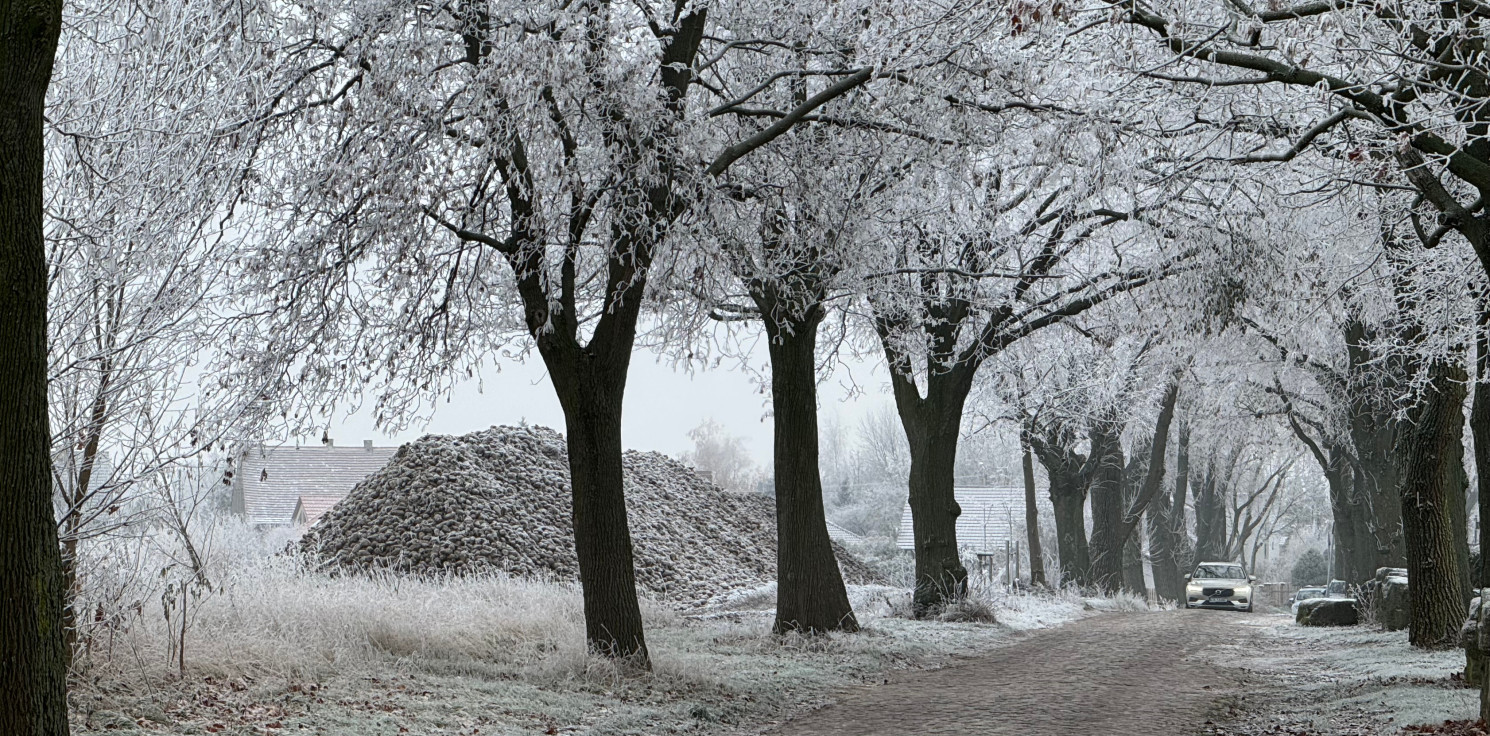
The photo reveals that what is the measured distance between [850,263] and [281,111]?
5.55 m

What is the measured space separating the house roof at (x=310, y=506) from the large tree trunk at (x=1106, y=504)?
2176 cm

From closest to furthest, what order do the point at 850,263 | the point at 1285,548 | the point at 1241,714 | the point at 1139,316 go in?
the point at 1241,714
the point at 850,263
the point at 1139,316
the point at 1285,548

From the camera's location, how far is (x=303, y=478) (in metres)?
40.9

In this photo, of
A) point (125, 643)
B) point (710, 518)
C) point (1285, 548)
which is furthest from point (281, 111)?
point (1285, 548)

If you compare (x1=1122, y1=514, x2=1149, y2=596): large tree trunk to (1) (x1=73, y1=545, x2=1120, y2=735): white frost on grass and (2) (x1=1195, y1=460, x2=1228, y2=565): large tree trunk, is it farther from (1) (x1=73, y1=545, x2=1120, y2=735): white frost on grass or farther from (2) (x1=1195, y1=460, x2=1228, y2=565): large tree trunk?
(1) (x1=73, y1=545, x2=1120, y2=735): white frost on grass

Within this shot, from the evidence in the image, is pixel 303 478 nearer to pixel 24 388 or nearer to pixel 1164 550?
pixel 1164 550

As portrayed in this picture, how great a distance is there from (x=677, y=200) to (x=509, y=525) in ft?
35.4

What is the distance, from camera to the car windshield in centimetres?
2995

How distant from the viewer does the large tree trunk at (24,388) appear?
4957 mm

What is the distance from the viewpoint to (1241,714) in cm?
969

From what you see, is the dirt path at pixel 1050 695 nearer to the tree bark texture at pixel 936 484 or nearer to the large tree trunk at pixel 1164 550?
the tree bark texture at pixel 936 484

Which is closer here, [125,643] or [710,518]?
[125,643]

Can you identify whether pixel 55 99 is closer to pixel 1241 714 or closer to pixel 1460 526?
pixel 1241 714

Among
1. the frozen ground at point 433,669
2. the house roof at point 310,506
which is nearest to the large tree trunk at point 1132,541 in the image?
the frozen ground at point 433,669
